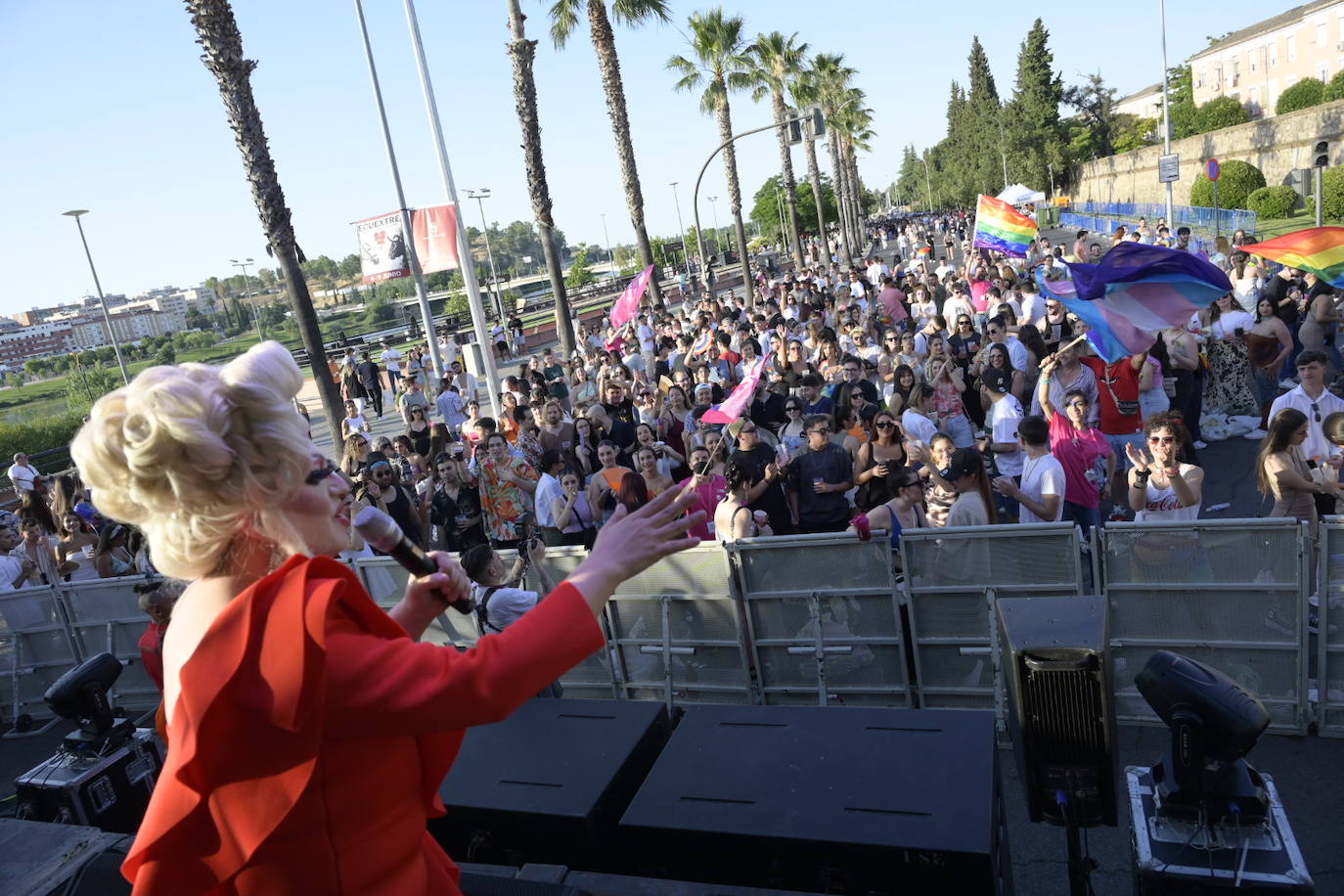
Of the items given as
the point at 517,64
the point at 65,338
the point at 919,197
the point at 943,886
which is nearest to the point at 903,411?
the point at 943,886

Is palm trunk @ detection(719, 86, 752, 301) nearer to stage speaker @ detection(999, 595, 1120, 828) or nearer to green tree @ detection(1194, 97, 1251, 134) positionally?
stage speaker @ detection(999, 595, 1120, 828)

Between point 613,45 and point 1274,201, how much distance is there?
2951cm

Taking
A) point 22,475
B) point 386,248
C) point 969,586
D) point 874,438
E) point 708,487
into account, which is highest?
point 386,248

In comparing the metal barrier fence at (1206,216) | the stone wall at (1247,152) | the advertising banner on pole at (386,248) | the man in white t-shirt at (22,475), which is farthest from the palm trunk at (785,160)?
the man in white t-shirt at (22,475)

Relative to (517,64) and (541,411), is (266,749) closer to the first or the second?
(541,411)

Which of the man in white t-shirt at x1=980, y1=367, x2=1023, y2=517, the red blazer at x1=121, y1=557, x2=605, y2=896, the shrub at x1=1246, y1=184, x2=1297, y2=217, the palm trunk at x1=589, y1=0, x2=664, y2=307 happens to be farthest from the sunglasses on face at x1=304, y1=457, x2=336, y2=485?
the shrub at x1=1246, y1=184, x2=1297, y2=217

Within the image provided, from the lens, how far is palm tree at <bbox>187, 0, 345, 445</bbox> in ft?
38.7

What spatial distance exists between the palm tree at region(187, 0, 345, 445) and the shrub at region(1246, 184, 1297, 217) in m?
38.5

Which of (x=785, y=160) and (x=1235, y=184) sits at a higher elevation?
(x=785, y=160)

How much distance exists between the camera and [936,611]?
5.57 m

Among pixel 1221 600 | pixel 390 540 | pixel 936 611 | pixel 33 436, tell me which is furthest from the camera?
pixel 33 436

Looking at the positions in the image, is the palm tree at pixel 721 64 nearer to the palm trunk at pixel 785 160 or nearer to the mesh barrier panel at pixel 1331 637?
the palm trunk at pixel 785 160

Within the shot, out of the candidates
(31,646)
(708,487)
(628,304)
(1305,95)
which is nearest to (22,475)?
(31,646)

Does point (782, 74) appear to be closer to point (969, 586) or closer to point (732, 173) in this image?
point (732, 173)
